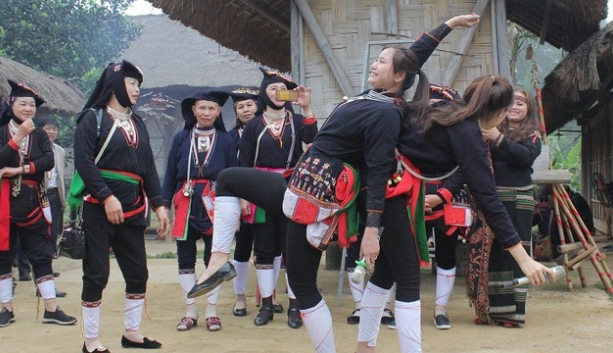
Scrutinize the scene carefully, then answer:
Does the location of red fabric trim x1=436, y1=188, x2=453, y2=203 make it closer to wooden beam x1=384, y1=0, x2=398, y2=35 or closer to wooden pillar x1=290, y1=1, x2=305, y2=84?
wooden beam x1=384, y1=0, x2=398, y2=35

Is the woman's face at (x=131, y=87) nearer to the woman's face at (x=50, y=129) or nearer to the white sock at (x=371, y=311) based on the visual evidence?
the white sock at (x=371, y=311)

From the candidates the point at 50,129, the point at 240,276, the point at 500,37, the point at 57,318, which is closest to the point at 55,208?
the point at 50,129

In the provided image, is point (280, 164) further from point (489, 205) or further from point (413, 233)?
point (489, 205)

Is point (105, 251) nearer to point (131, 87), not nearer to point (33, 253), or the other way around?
point (131, 87)

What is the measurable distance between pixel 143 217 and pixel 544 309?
3.49 metres

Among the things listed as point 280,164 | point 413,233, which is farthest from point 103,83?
point 413,233

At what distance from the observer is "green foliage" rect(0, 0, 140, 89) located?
15.7 m

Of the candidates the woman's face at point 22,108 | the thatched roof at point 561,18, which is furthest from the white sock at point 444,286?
the thatched roof at point 561,18

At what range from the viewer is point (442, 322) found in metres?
5.41

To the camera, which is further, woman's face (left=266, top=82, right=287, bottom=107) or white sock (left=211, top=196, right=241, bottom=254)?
woman's face (left=266, top=82, right=287, bottom=107)

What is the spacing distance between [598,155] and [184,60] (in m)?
14.5

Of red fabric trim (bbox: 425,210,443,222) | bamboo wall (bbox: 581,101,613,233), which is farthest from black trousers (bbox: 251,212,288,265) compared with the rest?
bamboo wall (bbox: 581,101,613,233)

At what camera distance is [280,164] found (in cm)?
568

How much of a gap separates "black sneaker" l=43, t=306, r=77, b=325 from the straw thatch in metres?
4.32
